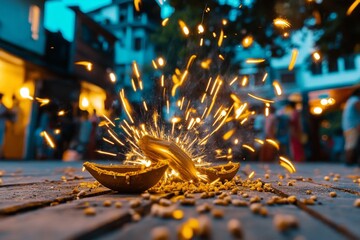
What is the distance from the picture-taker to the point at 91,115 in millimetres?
12023

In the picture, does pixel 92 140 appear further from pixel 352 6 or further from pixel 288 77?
pixel 288 77

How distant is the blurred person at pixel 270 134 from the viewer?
10.3 metres

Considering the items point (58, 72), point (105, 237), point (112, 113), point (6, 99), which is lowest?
point (105, 237)

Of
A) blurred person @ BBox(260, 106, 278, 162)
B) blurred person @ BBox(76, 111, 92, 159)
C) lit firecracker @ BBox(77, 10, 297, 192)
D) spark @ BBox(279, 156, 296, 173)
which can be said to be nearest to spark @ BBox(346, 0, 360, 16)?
blurred person @ BBox(260, 106, 278, 162)

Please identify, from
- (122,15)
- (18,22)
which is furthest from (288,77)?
(18,22)

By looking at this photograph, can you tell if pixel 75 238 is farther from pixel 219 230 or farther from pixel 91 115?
pixel 91 115

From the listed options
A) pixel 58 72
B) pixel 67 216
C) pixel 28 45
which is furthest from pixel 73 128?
pixel 67 216

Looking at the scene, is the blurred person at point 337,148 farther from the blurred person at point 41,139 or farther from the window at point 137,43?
the window at point 137,43

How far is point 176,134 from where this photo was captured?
10.9ft

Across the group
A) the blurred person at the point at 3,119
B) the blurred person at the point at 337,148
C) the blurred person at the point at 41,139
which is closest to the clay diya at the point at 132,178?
the blurred person at the point at 3,119

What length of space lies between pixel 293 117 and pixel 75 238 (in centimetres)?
1035

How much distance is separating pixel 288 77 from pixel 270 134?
1910 centimetres

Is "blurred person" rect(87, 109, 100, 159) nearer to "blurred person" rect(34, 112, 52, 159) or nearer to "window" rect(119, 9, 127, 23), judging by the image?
"blurred person" rect(34, 112, 52, 159)

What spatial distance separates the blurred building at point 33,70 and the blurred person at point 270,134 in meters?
4.92
